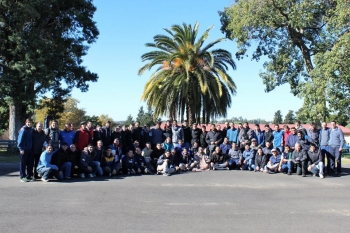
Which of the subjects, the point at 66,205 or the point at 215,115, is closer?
the point at 66,205

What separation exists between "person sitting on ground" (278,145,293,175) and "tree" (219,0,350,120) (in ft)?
22.7

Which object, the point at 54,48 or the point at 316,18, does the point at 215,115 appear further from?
the point at 54,48

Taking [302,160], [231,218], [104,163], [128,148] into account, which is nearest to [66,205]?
[231,218]

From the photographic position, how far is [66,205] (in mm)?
8406

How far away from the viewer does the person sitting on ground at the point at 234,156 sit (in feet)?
52.3

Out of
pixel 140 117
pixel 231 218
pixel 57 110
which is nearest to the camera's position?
pixel 231 218

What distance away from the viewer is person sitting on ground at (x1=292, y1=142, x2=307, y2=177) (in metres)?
14.1

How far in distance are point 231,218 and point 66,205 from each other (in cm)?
368

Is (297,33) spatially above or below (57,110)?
above

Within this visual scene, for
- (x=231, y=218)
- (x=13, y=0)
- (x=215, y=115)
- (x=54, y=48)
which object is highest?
(x=13, y=0)

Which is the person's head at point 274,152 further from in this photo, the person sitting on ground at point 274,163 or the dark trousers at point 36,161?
the dark trousers at point 36,161

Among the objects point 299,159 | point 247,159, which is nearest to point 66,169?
point 247,159

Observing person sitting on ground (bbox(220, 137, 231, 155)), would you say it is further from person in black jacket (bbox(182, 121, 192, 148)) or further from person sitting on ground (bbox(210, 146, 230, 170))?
person in black jacket (bbox(182, 121, 192, 148))

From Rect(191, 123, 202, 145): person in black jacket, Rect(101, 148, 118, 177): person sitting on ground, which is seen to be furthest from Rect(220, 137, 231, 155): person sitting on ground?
Rect(101, 148, 118, 177): person sitting on ground
